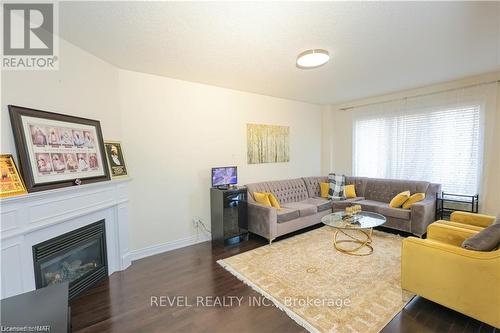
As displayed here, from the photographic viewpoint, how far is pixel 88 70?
2523 mm

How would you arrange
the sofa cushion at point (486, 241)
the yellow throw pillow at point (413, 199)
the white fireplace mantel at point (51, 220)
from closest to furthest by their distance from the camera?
the white fireplace mantel at point (51, 220), the sofa cushion at point (486, 241), the yellow throw pillow at point (413, 199)

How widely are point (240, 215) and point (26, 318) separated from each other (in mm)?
2807

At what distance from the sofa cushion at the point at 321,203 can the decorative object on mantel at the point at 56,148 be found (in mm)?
3430

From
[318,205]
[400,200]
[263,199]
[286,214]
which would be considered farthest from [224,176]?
[400,200]

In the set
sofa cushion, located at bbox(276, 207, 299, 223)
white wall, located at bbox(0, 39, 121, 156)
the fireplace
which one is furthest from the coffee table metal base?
white wall, located at bbox(0, 39, 121, 156)

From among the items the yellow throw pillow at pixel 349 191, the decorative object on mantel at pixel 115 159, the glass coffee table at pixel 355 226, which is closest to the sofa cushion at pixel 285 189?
the yellow throw pillow at pixel 349 191

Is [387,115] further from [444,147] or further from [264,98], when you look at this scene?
[264,98]

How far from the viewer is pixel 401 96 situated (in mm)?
4477

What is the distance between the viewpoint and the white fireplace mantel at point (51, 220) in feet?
5.41

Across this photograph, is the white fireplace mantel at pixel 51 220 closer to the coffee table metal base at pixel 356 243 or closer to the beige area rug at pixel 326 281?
the beige area rug at pixel 326 281

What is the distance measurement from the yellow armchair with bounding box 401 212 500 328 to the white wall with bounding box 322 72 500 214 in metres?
2.67

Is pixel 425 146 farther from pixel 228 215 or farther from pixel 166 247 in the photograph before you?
pixel 166 247

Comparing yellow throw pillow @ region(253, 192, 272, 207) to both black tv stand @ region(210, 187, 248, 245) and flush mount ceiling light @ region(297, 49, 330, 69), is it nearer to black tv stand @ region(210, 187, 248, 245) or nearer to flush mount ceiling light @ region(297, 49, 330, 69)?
Answer: black tv stand @ region(210, 187, 248, 245)

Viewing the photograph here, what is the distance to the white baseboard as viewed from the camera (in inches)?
123
